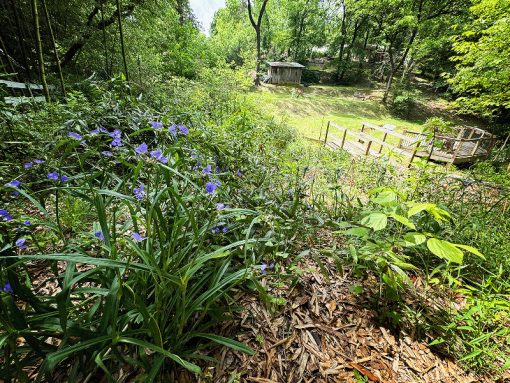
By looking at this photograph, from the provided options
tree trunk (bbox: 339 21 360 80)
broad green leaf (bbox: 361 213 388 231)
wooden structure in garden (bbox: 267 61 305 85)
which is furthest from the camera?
tree trunk (bbox: 339 21 360 80)

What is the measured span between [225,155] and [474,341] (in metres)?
1.84

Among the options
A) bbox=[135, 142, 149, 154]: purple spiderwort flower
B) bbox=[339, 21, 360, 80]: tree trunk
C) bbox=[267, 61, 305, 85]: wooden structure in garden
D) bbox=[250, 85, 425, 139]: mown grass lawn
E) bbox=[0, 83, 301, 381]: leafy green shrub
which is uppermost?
bbox=[339, 21, 360, 80]: tree trunk

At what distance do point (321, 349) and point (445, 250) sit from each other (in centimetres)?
74

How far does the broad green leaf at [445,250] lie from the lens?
0.94 metres

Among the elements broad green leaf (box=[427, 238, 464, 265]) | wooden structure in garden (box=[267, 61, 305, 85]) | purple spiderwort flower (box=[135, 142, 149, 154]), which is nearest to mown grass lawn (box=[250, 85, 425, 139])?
wooden structure in garden (box=[267, 61, 305, 85])

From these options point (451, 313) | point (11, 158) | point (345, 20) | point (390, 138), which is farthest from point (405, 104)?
point (11, 158)

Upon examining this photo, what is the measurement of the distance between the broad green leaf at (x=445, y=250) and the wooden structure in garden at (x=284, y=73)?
2391 centimetres

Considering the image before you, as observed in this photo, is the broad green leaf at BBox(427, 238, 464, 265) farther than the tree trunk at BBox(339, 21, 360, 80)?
No

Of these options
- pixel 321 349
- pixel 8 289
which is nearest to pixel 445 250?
pixel 321 349

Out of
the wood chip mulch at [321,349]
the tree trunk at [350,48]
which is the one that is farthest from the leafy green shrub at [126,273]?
the tree trunk at [350,48]

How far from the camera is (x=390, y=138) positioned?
11523 millimetres

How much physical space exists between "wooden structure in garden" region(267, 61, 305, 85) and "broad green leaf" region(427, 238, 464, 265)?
2391 cm

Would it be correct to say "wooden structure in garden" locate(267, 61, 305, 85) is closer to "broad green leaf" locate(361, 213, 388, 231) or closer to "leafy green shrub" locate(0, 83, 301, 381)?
"leafy green shrub" locate(0, 83, 301, 381)

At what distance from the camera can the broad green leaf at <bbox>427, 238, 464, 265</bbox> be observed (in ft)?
3.07
